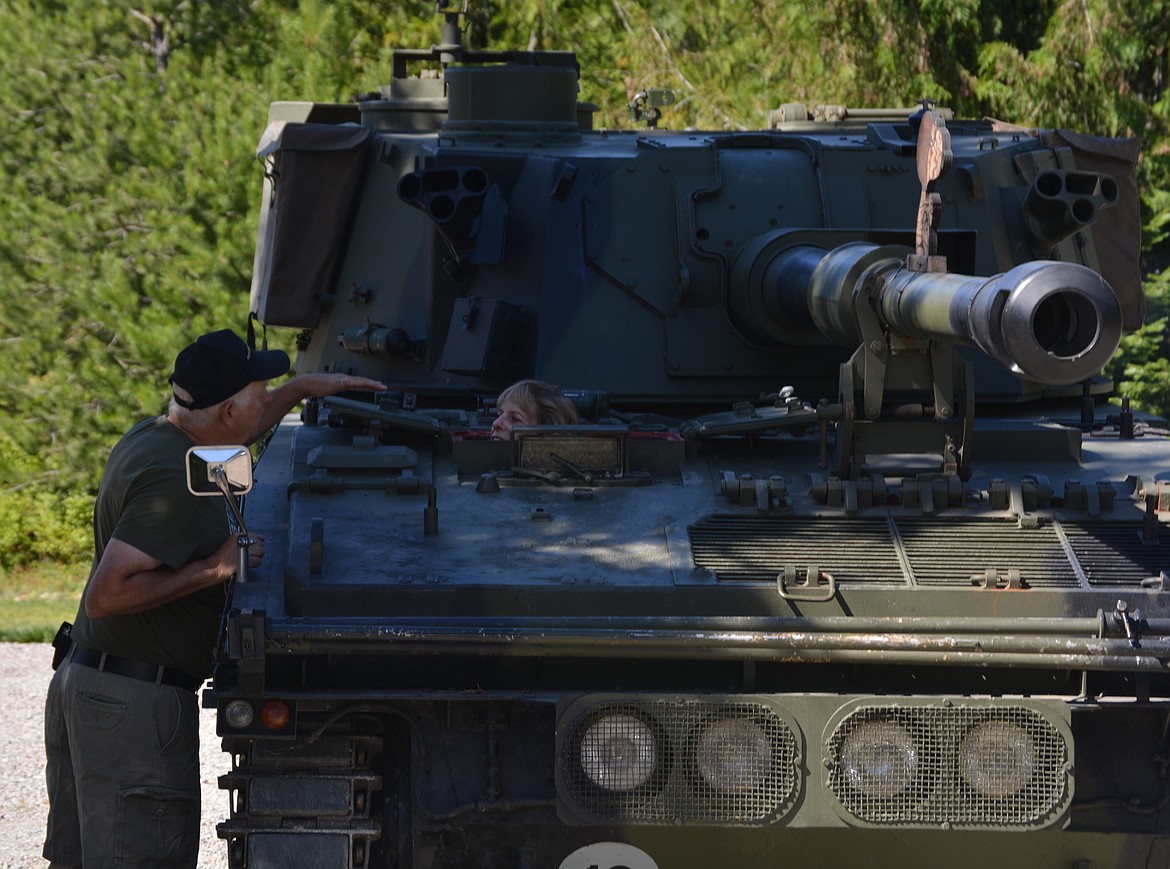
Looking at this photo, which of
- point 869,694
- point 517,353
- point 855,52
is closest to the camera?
point 869,694

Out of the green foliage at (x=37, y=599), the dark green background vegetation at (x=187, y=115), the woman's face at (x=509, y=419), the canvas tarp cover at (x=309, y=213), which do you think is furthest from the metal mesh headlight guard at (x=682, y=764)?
the dark green background vegetation at (x=187, y=115)

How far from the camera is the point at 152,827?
17.0 ft

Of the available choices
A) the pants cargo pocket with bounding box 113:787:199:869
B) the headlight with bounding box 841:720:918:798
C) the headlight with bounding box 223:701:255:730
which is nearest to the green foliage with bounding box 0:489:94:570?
the pants cargo pocket with bounding box 113:787:199:869

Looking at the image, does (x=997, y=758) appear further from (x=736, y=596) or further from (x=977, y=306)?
(x=977, y=306)

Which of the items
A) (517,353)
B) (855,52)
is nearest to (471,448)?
(517,353)

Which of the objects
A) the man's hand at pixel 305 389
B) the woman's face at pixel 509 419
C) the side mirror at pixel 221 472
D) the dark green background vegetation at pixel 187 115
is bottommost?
the side mirror at pixel 221 472

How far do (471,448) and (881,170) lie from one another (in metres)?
2.79

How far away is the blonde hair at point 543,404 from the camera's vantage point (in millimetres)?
6129

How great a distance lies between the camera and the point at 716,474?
5973 millimetres

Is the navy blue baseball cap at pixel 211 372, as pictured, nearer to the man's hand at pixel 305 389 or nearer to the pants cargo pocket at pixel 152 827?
the man's hand at pixel 305 389

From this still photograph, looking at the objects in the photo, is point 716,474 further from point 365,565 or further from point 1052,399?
point 1052,399

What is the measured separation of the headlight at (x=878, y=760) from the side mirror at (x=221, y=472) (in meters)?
1.82

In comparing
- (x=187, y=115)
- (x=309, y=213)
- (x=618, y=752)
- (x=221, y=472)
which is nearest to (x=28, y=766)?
(x=309, y=213)

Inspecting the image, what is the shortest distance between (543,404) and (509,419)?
0.44ft
